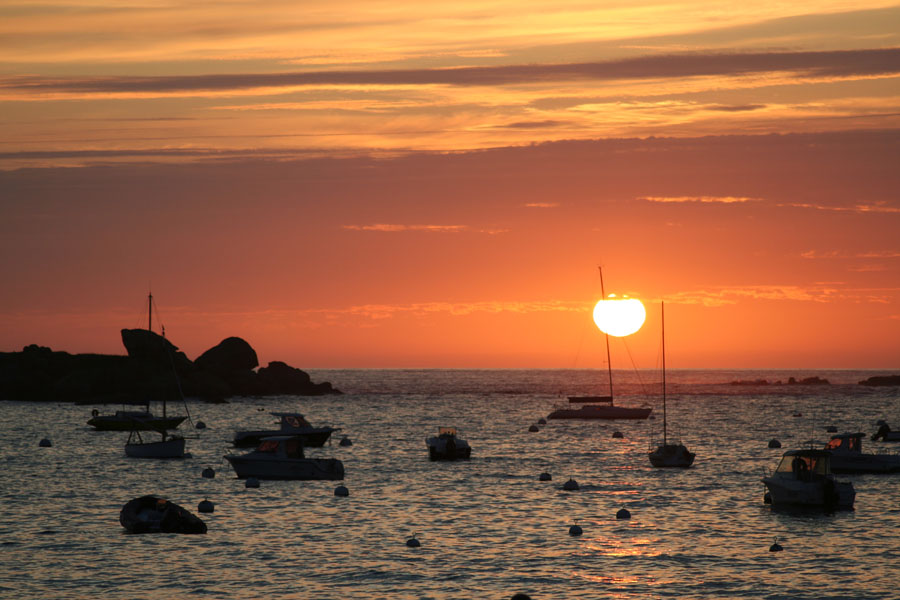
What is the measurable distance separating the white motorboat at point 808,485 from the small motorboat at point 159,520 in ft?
103

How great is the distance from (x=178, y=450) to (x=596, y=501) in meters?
43.2

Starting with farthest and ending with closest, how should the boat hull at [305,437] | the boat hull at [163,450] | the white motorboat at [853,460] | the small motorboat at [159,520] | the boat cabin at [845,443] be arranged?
the boat hull at [305,437]
the boat hull at [163,450]
the white motorboat at [853,460]
the boat cabin at [845,443]
the small motorboat at [159,520]

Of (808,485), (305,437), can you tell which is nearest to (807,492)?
(808,485)

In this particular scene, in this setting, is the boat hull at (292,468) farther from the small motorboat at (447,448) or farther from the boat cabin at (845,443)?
the boat cabin at (845,443)

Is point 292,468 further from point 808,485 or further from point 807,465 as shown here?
point 808,485

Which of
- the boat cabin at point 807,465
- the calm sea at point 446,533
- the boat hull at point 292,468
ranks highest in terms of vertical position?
the boat cabin at point 807,465

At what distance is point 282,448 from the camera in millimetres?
76000

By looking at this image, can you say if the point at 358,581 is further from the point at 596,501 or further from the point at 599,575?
the point at 596,501

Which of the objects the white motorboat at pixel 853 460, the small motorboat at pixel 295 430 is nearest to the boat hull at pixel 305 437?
the small motorboat at pixel 295 430

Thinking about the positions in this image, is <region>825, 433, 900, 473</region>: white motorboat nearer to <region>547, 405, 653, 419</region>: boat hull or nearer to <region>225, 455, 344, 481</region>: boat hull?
<region>225, 455, 344, 481</region>: boat hull

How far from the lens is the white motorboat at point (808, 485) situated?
59344 millimetres

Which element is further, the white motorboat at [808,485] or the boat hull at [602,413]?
the boat hull at [602,413]

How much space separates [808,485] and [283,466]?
34.9 m

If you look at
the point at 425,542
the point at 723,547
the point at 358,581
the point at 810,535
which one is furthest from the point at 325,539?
the point at 810,535
